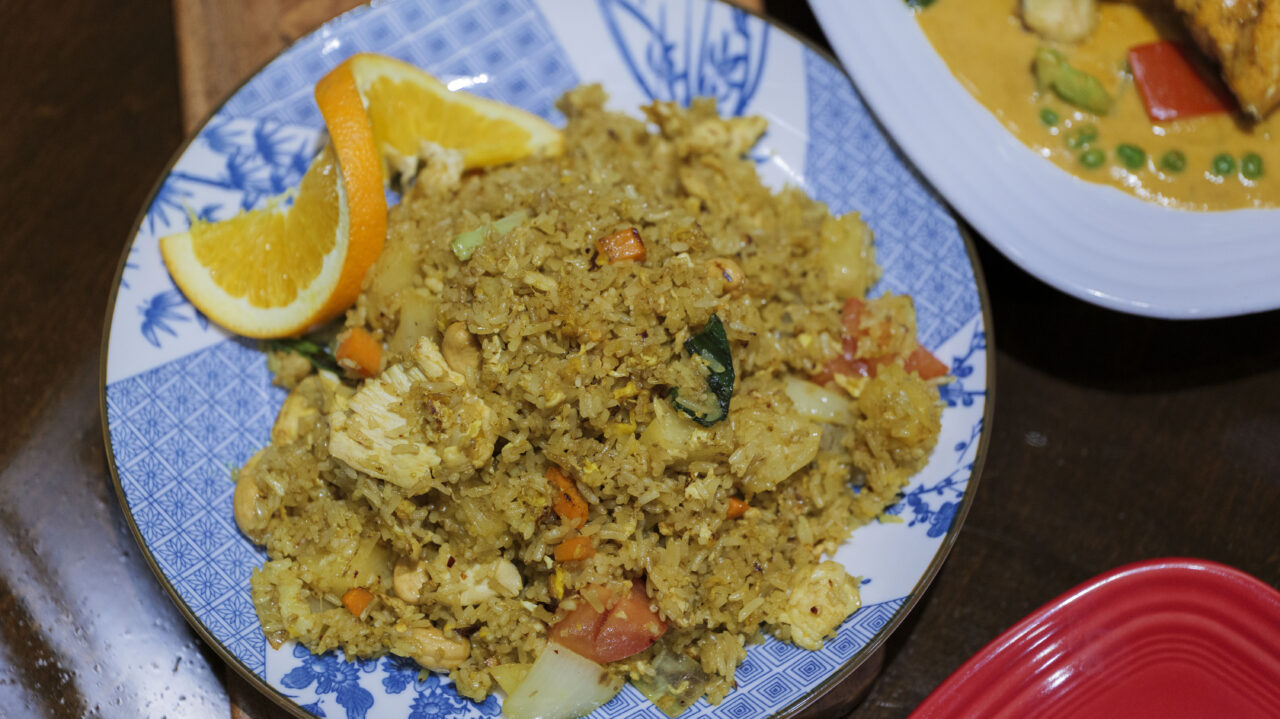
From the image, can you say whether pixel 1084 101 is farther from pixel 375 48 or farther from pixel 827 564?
pixel 375 48

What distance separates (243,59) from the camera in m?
3.70

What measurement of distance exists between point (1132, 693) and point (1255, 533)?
98 centimetres

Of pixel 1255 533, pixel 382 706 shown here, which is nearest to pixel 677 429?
pixel 382 706

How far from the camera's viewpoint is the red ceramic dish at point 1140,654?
9.29ft

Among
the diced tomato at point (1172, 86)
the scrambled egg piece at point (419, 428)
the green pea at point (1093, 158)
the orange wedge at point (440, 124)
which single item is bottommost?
the scrambled egg piece at point (419, 428)

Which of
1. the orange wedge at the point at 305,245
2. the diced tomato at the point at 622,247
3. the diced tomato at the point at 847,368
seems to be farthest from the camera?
the diced tomato at the point at 847,368

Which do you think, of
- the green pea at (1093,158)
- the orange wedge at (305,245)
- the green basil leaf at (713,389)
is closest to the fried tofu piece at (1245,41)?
the green pea at (1093,158)

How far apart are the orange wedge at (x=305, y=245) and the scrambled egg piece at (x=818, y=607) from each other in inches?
73.5

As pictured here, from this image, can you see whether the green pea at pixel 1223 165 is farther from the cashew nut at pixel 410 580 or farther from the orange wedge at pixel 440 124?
the cashew nut at pixel 410 580

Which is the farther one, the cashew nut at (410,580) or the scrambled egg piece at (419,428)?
the cashew nut at (410,580)

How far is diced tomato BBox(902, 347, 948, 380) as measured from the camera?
3.20m

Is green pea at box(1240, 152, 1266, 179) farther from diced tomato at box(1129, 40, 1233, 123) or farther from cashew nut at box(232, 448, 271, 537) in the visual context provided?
cashew nut at box(232, 448, 271, 537)

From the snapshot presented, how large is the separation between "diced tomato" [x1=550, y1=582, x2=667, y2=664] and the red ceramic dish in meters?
1.01

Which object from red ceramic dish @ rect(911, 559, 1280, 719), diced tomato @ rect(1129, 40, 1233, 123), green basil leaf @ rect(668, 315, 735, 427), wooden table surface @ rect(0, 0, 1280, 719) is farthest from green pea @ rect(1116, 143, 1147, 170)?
green basil leaf @ rect(668, 315, 735, 427)
